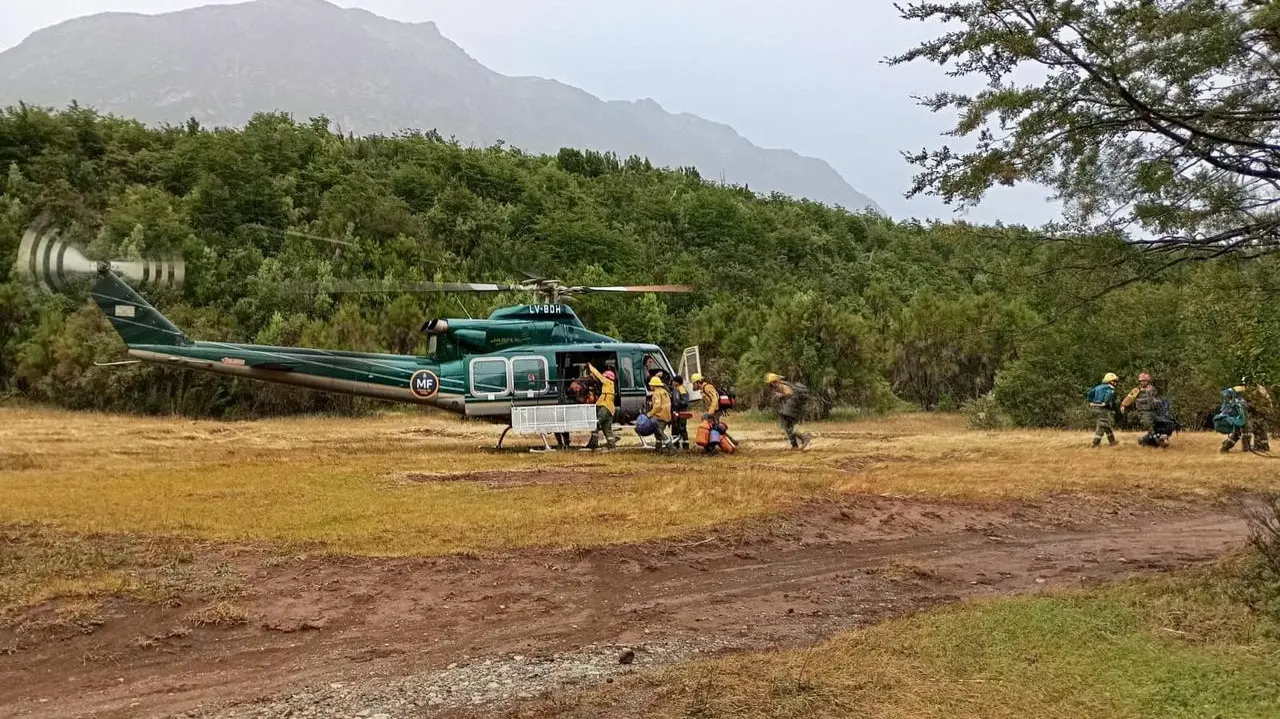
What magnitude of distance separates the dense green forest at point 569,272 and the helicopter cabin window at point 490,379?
23.3ft

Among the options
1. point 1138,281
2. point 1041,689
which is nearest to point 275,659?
point 1041,689

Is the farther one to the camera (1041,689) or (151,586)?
(151,586)

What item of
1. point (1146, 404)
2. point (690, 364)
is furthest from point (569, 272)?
point (1146, 404)

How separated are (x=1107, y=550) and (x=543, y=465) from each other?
286 inches

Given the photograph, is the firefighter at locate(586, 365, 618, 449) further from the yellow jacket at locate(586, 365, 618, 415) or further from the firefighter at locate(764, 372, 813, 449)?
the firefighter at locate(764, 372, 813, 449)

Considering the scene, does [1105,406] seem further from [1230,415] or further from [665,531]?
[665,531]


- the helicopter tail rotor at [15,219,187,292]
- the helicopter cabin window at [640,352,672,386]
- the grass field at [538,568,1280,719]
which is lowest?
the grass field at [538,568,1280,719]

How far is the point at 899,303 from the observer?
37531 mm

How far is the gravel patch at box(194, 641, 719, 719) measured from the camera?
3.76 meters

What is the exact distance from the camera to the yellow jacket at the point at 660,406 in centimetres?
1384

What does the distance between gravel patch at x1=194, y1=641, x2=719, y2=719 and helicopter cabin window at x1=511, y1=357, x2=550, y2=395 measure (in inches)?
414

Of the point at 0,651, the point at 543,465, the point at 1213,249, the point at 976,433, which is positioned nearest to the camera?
the point at 0,651

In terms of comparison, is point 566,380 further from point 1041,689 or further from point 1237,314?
point 1041,689

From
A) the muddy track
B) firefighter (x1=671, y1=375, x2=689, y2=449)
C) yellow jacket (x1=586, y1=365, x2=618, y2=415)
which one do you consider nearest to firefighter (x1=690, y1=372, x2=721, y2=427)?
firefighter (x1=671, y1=375, x2=689, y2=449)
